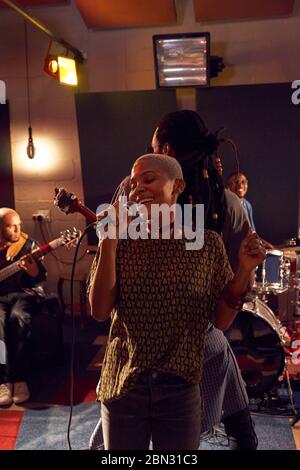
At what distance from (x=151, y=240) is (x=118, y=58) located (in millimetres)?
3965

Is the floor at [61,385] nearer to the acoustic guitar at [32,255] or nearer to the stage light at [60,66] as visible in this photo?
the acoustic guitar at [32,255]

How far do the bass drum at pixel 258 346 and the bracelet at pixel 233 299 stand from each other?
1.44 metres

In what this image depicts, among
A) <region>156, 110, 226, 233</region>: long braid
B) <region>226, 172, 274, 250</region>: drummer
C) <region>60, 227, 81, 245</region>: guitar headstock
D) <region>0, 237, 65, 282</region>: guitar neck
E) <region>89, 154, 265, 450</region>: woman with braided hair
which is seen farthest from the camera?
<region>226, 172, 274, 250</region>: drummer

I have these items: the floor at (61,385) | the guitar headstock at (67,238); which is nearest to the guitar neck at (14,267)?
the guitar headstock at (67,238)

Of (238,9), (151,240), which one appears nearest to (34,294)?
(151,240)

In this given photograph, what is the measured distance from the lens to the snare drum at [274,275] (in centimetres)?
322

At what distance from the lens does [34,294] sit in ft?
11.9

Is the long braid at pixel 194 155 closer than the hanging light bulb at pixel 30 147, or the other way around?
the long braid at pixel 194 155

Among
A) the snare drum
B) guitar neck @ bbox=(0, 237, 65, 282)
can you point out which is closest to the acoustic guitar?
guitar neck @ bbox=(0, 237, 65, 282)

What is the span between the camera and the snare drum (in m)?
3.22

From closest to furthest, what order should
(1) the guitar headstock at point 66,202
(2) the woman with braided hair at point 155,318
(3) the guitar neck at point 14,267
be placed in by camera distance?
(2) the woman with braided hair at point 155,318, (1) the guitar headstock at point 66,202, (3) the guitar neck at point 14,267

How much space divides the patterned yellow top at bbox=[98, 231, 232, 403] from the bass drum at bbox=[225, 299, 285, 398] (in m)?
1.47

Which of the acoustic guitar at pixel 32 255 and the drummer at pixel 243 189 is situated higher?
the drummer at pixel 243 189

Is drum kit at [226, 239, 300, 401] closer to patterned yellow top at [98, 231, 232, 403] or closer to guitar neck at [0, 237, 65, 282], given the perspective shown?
patterned yellow top at [98, 231, 232, 403]
